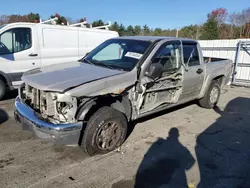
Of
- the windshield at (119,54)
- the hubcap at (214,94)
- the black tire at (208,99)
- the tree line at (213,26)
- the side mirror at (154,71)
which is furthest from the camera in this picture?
the tree line at (213,26)

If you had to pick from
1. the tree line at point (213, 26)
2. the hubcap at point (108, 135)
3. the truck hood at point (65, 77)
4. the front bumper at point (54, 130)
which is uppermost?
the tree line at point (213, 26)

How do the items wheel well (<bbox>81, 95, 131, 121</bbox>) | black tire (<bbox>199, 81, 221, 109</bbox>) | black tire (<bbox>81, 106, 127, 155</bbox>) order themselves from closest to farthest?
1. black tire (<bbox>81, 106, 127, 155</bbox>)
2. wheel well (<bbox>81, 95, 131, 121</bbox>)
3. black tire (<bbox>199, 81, 221, 109</bbox>)

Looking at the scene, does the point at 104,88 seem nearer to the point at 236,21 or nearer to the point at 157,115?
the point at 157,115

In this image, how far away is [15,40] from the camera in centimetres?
618

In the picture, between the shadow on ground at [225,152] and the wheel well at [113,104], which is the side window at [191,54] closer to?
the shadow on ground at [225,152]

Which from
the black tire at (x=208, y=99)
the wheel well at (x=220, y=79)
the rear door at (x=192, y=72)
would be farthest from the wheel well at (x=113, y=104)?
the wheel well at (x=220, y=79)

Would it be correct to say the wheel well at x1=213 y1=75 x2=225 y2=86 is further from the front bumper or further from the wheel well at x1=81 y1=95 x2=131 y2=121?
the front bumper

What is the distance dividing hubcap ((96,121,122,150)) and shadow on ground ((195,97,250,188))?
4.42ft

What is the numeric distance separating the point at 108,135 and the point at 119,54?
66.4 inches

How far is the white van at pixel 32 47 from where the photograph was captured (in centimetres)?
598

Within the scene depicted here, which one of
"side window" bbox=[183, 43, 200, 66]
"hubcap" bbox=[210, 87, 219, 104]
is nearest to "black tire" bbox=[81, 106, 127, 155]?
"side window" bbox=[183, 43, 200, 66]

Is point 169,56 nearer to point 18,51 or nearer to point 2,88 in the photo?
point 18,51

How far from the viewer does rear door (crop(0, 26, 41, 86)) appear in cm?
596

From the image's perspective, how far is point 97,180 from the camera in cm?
282
